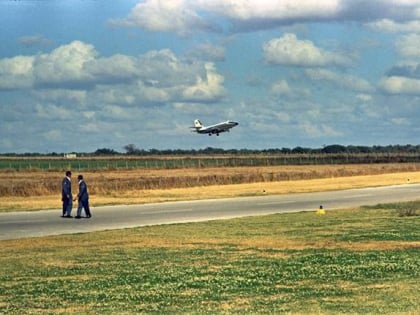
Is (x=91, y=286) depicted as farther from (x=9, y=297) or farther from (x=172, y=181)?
(x=172, y=181)

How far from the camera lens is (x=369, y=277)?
17.8 meters

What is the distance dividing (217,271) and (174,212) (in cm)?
2220

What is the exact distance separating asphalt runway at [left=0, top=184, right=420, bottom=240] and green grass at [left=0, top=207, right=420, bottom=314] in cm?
337

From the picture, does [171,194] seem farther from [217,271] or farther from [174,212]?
[217,271]

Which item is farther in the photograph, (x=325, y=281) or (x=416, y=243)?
(x=416, y=243)

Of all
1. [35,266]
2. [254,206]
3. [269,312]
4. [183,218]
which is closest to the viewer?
[269,312]

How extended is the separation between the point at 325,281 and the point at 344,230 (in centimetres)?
1246

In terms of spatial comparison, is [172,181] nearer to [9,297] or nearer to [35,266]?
[35,266]

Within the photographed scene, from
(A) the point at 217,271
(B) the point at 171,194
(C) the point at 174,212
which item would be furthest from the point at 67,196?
(B) the point at 171,194

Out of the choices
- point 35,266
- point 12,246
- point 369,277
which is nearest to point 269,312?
point 369,277

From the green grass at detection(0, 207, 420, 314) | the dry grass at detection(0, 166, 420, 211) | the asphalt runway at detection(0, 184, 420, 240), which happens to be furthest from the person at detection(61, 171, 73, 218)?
the green grass at detection(0, 207, 420, 314)

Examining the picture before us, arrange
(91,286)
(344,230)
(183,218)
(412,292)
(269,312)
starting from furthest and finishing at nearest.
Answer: (183,218) → (344,230) → (91,286) → (412,292) → (269,312)

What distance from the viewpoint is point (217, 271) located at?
19125 mm

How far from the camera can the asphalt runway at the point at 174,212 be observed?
32.7 metres
